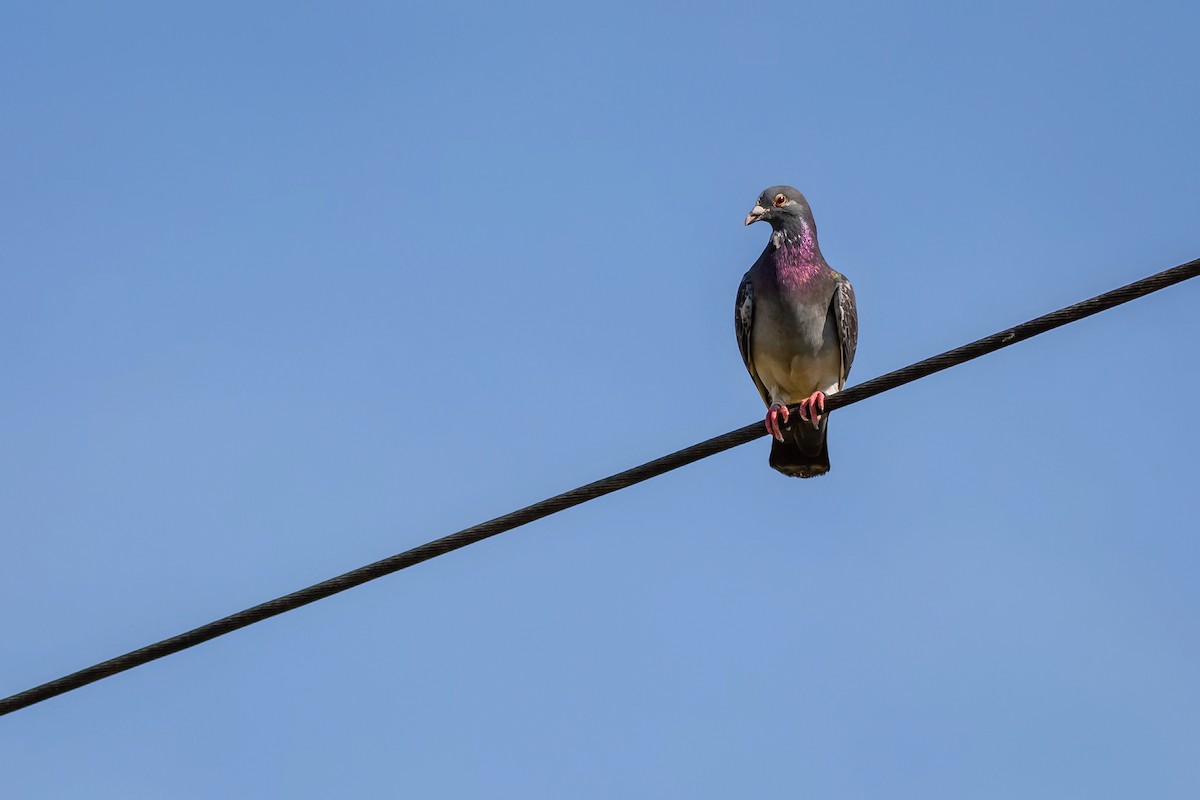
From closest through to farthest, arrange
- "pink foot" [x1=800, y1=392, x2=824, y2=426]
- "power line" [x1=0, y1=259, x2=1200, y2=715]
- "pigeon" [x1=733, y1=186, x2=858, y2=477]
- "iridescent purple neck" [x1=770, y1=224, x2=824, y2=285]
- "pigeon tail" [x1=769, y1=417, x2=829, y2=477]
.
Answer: "power line" [x1=0, y1=259, x2=1200, y2=715], "pink foot" [x1=800, y1=392, x2=824, y2=426], "pigeon tail" [x1=769, y1=417, x2=829, y2=477], "pigeon" [x1=733, y1=186, x2=858, y2=477], "iridescent purple neck" [x1=770, y1=224, x2=824, y2=285]

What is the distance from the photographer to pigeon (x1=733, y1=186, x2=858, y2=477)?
11.2m

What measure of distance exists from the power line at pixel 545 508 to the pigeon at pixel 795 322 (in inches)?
145

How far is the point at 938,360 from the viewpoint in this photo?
7.00 m

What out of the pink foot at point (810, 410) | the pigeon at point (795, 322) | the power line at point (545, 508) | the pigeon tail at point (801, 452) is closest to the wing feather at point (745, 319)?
the pigeon at point (795, 322)

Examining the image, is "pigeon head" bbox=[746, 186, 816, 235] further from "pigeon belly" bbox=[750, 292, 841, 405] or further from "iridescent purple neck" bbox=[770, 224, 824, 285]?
"pigeon belly" bbox=[750, 292, 841, 405]

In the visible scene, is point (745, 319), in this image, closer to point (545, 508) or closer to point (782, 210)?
point (782, 210)

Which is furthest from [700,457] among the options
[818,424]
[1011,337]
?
[818,424]

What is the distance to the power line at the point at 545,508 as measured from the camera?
21.4ft

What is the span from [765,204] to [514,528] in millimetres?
5223

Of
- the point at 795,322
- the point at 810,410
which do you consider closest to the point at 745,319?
the point at 795,322

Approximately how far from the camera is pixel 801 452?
36.5ft

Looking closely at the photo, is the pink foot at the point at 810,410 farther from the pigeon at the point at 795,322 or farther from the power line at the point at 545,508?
the power line at the point at 545,508

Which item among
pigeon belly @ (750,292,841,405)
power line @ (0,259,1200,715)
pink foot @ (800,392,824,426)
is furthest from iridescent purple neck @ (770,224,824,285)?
power line @ (0,259,1200,715)

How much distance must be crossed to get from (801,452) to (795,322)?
2.82 ft
